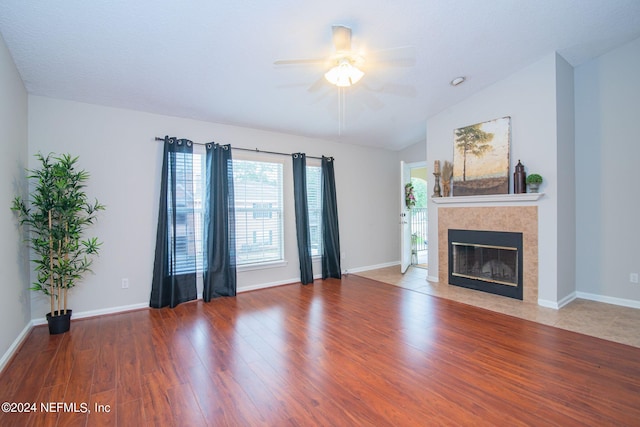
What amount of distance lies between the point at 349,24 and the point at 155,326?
Answer: 3534mm

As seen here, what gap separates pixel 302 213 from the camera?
4.82m

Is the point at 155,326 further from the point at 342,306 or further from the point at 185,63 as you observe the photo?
the point at 185,63

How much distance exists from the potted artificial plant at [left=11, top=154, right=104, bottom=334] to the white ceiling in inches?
38.2

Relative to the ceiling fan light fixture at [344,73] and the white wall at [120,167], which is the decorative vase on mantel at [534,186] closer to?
the ceiling fan light fixture at [344,73]

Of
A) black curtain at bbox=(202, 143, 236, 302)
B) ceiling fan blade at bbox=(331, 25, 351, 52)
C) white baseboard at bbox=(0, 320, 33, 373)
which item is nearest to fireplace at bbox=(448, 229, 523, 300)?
ceiling fan blade at bbox=(331, 25, 351, 52)

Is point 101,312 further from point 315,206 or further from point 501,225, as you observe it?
point 501,225

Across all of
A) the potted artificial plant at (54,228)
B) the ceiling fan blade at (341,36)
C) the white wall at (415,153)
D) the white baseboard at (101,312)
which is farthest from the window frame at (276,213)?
the white wall at (415,153)

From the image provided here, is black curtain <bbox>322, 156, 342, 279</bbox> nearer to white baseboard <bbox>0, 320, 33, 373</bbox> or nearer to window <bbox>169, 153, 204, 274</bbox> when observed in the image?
window <bbox>169, 153, 204, 274</bbox>

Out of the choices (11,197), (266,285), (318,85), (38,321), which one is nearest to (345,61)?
(318,85)

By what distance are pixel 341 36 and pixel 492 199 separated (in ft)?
9.82

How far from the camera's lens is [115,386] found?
205 cm

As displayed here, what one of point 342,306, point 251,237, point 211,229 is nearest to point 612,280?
point 342,306

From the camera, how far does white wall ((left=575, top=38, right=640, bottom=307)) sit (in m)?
3.53

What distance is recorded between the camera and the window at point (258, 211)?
4.42 m
